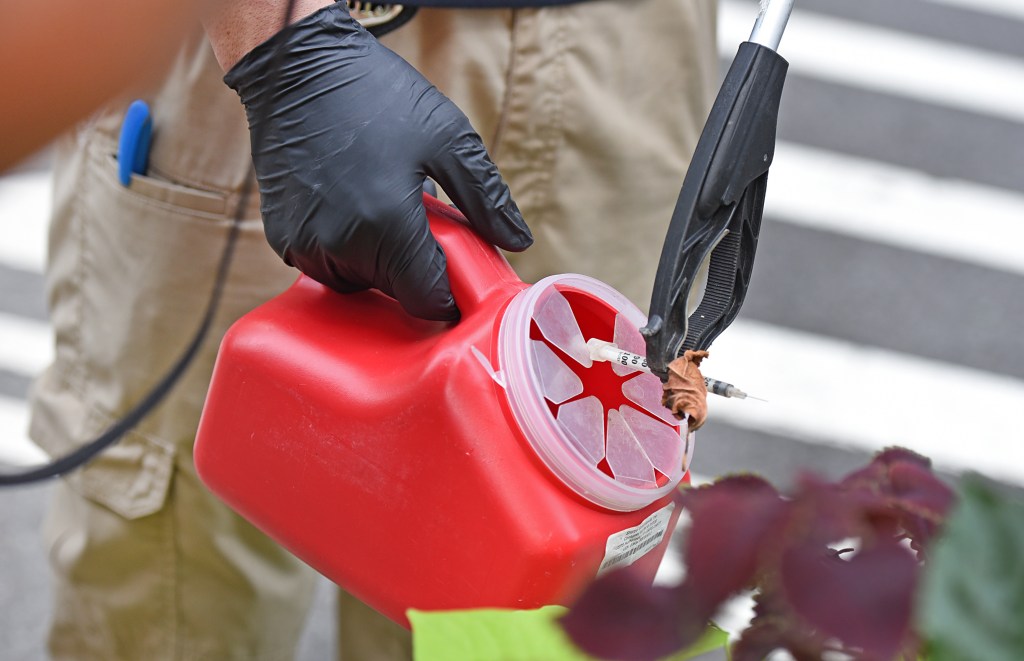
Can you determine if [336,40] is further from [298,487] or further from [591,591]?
[591,591]

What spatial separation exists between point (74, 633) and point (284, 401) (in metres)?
0.70

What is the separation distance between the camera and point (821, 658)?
31 centimetres

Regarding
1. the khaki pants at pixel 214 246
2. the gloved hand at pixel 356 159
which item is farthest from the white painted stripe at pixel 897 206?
the gloved hand at pixel 356 159

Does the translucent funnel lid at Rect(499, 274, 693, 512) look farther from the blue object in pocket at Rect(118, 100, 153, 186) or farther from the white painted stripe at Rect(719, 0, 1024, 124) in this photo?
the white painted stripe at Rect(719, 0, 1024, 124)

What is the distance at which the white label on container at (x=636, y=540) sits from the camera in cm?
72

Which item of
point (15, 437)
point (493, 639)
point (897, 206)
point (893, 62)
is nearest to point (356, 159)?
point (493, 639)

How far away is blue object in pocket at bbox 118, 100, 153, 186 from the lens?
1.04 metres

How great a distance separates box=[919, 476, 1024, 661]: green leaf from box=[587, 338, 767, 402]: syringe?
432mm

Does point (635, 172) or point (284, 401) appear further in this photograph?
point (635, 172)

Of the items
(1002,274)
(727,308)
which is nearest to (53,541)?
(727,308)

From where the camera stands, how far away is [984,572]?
0.90 feet

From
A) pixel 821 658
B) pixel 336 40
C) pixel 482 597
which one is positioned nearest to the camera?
pixel 821 658

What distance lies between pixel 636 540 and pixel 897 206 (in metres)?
2.45

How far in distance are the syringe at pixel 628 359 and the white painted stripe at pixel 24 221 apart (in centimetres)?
217
